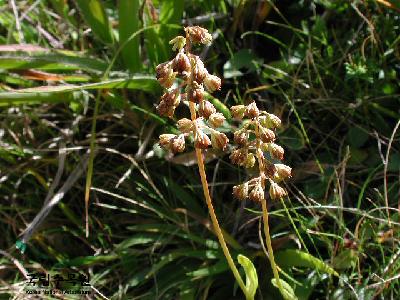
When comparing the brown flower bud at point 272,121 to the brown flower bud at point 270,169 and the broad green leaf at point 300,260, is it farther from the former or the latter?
the broad green leaf at point 300,260

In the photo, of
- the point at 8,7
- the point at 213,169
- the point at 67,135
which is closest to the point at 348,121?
the point at 213,169

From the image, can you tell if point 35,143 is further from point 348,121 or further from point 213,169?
point 348,121

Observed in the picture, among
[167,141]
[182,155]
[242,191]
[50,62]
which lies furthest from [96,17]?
[242,191]

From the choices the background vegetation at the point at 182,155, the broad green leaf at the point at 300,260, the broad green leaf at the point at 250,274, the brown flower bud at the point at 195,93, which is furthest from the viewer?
the background vegetation at the point at 182,155

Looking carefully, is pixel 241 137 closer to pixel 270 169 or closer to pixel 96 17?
pixel 270 169

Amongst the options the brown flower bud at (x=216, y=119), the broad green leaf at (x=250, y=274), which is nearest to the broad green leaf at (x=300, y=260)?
the broad green leaf at (x=250, y=274)

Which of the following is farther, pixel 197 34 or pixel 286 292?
pixel 286 292
